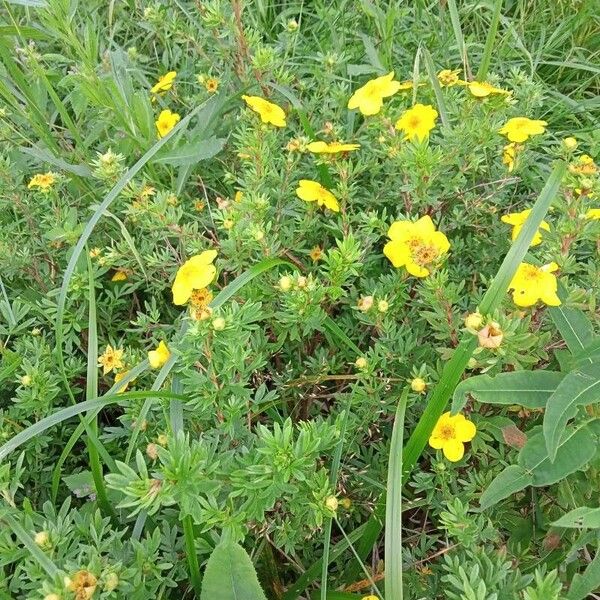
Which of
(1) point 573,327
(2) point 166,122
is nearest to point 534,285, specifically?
(1) point 573,327

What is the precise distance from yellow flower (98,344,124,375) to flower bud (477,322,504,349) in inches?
35.5

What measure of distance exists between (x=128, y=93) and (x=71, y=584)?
163cm

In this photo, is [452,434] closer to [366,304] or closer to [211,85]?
[366,304]

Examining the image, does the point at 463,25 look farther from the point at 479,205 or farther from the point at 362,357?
the point at 362,357

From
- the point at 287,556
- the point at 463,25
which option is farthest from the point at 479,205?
the point at 463,25

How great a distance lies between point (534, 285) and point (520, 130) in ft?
2.12

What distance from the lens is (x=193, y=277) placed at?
153 cm

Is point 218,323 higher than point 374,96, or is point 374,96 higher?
point 374,96

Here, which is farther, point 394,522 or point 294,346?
point 294,346

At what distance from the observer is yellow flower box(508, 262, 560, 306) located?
55.1 inches

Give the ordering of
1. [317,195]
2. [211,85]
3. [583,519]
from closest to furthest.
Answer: [583,519] < [317,195] < [211,85]

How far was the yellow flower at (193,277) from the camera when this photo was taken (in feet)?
4.92

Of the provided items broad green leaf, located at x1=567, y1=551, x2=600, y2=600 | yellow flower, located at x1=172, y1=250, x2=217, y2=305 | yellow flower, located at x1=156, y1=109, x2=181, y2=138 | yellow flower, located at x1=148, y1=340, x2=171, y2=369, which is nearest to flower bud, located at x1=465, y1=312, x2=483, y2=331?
broad green leaf, located at x1=567, y1=551, x2=600, y2=600

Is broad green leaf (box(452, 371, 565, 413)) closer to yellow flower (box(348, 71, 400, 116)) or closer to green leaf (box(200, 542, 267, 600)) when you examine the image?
green leaf (box(200, 542, 267, 600))
